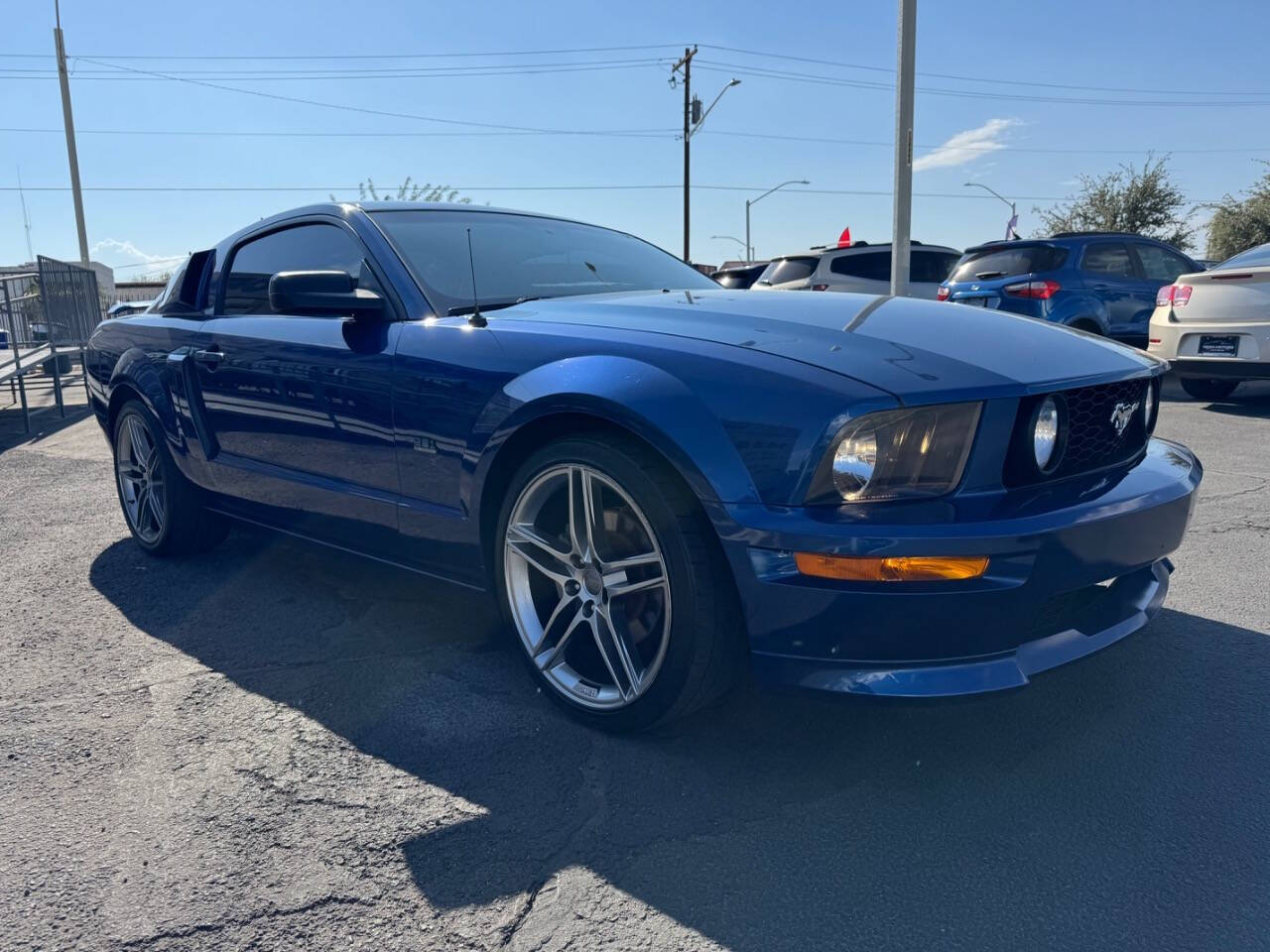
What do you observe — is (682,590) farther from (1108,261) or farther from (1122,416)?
(1108,261)

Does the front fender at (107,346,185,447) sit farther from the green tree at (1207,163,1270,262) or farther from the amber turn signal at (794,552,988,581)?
the green tree at (1207,163,1270,262)

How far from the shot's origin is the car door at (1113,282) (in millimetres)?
9367

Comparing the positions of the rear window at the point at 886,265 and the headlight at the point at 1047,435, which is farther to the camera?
the rear window at the point at 886,265

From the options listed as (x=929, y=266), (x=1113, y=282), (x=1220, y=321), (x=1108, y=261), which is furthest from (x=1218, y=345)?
(x=929, y=266)

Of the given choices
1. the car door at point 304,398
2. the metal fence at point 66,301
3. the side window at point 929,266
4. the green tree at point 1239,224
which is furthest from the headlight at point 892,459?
the green tree at point 1239,224

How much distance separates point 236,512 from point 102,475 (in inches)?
138

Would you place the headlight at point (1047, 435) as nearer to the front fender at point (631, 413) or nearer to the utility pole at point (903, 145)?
the front fender at point (631, 413)

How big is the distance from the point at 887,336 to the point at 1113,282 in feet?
27.1

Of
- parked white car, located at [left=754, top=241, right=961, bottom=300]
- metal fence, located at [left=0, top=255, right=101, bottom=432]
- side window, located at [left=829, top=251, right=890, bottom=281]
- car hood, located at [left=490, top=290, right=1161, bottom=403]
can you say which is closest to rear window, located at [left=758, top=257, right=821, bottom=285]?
parked white car, located at [left=754, top=241, right=961, bottom=300]

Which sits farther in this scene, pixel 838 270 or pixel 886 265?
pixel 886 265

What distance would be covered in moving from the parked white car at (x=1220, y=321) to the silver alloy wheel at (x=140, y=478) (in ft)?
24.0

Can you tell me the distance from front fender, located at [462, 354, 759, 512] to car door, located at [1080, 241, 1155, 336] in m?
8.28

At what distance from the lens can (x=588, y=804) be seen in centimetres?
225

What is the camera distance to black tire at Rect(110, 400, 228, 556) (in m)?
4.21
